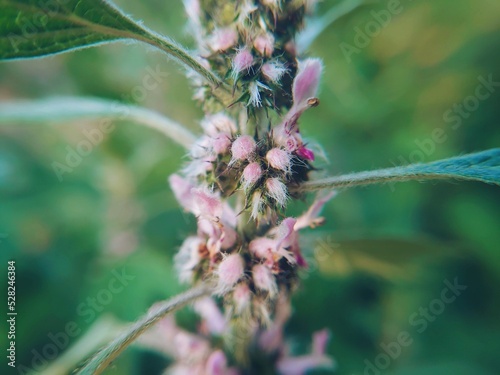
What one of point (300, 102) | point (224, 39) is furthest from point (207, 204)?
point (224, 39)

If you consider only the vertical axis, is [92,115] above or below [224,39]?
above

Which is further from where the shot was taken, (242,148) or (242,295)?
(242,295)

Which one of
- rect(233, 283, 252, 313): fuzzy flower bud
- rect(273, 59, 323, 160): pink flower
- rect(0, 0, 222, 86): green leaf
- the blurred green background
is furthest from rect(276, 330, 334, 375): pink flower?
rect(0, 0, 222, 86): green leaf

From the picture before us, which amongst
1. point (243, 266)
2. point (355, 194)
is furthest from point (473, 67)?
point (243, 266)

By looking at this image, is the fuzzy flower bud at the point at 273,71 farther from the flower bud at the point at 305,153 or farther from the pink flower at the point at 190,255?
the pink flower at the point at 190,255

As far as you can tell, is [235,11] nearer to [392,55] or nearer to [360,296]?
[360,296]

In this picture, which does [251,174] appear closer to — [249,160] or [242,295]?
Result: [249,160]
